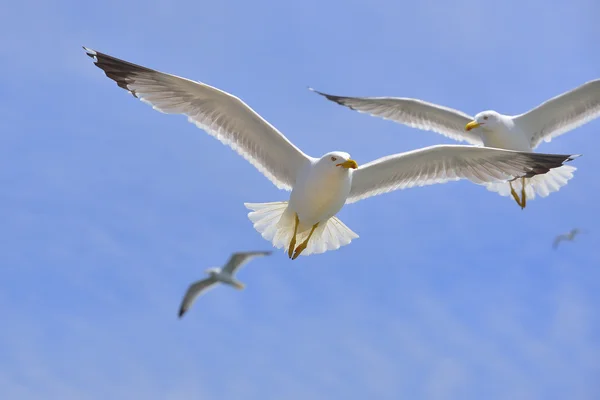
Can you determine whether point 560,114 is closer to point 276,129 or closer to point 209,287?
point 276,129

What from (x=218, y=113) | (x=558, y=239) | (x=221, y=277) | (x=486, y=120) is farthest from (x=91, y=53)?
(x=558, y=239)

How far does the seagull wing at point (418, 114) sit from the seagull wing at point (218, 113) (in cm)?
435

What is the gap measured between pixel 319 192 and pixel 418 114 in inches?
199

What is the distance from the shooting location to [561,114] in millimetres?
12852

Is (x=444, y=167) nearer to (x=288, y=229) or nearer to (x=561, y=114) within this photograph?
(x=288, y=229)

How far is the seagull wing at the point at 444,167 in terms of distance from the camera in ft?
31.8

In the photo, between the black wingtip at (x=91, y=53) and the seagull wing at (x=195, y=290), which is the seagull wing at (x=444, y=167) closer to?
the black wingtip at (x=91, y=53)

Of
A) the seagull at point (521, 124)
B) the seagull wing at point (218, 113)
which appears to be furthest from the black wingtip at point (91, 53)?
the seagull at point (521, 124)

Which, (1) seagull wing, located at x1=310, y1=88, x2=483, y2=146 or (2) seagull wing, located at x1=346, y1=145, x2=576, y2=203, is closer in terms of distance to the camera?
(2) seagull wing, located at x1=346, y1=145, x2=576, y2=203

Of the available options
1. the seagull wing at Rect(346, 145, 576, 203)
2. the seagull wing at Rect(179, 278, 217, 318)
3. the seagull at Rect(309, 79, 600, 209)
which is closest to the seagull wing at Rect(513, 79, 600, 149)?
the seagull at Rect(309, 79, 600, 209)

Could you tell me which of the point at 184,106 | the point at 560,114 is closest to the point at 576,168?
the point at 560,114

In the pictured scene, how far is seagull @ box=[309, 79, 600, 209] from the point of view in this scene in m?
12.4

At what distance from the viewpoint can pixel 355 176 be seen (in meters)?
10.0

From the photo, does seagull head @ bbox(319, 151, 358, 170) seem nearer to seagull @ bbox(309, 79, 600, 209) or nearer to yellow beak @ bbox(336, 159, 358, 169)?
yellow beak @ bbox(336, 159, 358, 169)
